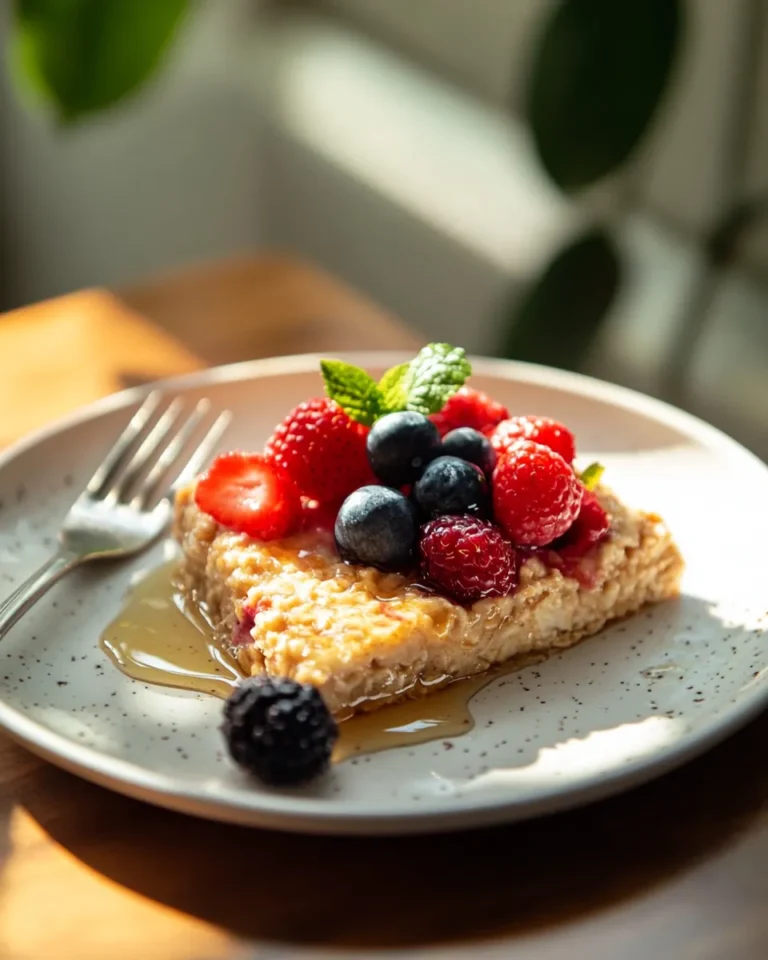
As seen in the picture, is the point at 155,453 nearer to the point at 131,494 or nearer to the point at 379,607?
the point at 131,494

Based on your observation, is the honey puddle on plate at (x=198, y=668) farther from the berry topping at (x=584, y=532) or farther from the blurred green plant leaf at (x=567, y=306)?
the blurred green plant leaf at (x=567, y=306)

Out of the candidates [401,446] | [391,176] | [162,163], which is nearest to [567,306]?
[391,176]

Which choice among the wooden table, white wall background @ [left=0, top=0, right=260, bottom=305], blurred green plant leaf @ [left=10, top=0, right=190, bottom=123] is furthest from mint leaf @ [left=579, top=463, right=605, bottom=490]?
white wall background @ [left=0, top=0, right=260, bottom=305]

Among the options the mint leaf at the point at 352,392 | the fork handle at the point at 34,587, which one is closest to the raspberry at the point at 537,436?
the mint leaf at the point at 352,392

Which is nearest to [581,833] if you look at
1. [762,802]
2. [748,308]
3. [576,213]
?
[762,802]

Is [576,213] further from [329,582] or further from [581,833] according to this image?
[581,833]
